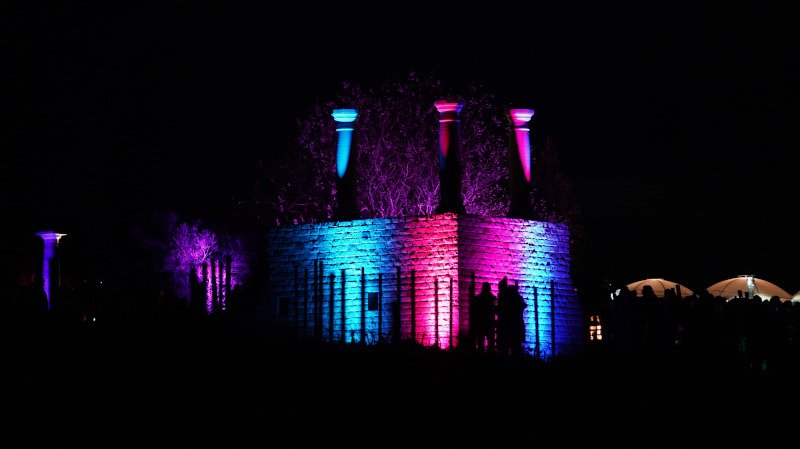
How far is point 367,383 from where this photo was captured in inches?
814

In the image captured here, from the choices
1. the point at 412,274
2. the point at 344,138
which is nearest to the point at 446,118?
the point at 344,138

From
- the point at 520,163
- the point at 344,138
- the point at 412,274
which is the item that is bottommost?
the point at 412,274

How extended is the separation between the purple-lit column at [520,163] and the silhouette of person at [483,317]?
15.5 ft

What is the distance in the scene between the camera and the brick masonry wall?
25.4 meters

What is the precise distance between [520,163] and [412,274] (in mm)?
4084

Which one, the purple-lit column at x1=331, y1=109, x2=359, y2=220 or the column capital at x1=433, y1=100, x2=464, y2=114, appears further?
the purple-lit column at x1=331, y1=109, x2=359, y2=220

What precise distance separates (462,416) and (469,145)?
1953 centimetres

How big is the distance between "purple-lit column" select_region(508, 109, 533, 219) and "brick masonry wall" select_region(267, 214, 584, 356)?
2.17 ft

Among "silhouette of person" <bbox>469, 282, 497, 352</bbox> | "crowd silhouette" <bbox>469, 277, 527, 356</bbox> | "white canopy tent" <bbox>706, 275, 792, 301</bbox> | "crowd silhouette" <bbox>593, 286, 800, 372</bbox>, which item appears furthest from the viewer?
"white canopy tent" <bbox>706, 275, 792, 301</bbox>

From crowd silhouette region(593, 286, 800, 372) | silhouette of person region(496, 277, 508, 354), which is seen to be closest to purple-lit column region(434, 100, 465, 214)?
crowd silhouette region(593, 286, 800, 372)

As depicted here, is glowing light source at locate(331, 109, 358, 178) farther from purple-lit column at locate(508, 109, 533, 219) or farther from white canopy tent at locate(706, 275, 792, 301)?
white canopy tent at locate(706, 275, 792, 301)

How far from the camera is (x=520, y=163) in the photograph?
2755 centimetres

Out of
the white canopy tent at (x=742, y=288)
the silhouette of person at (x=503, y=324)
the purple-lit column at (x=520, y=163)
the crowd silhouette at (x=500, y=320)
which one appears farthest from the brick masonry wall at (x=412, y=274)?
the white canopy tent at (x=742, y=288)

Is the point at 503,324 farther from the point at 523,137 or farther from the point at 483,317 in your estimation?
the point at 523,137
